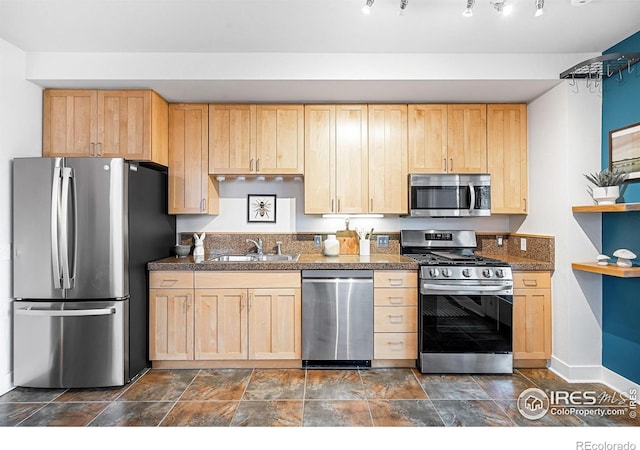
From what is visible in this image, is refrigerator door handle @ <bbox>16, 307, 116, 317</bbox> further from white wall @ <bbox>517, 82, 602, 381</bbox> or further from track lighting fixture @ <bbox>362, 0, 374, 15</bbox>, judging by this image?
white wall @ <bbox>517, 82, 602, 381</bbox>

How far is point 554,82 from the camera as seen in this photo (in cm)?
296

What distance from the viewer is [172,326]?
10.1 feet

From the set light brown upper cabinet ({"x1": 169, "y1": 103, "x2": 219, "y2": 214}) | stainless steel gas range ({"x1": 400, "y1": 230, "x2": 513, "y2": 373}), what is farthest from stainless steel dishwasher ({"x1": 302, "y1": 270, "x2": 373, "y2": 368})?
light brown upper cabinet ({"x1": 169, "y1": 103, "x2": 219, "y2": 214})

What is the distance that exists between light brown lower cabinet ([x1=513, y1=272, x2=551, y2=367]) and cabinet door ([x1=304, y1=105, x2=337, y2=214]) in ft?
5.84

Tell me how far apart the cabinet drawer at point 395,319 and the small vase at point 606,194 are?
1566 mm

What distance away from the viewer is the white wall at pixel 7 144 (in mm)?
2701

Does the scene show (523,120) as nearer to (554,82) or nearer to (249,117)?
(554,82)

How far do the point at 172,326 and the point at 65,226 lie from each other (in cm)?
111

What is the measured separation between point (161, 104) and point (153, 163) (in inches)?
21.2

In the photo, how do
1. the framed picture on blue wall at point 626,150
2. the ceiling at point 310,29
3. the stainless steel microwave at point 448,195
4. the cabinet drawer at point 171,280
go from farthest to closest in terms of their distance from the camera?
the stainless steel microwave at point 448,195
the cabinet drawer at point 171,280
the framed picture on blue wall at point 626,150
the ceiling at point 310,29

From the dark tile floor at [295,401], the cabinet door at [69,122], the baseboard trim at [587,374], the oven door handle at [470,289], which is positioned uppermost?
the cabinet door at [69,122]

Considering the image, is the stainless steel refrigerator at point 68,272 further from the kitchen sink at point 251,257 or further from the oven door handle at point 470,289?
the oven door handle at point 470,289

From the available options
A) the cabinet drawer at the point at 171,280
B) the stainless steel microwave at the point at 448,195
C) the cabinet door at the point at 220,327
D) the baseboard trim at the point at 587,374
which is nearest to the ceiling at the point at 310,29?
the stainless steel microwave at the point at 448,195

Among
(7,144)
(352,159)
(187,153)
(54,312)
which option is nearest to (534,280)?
(352,159)
